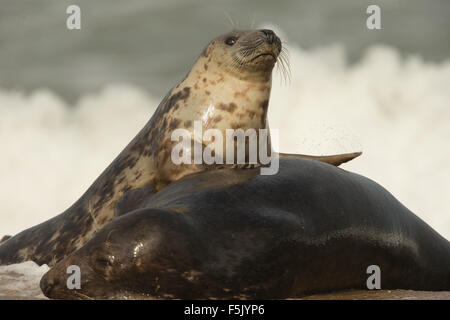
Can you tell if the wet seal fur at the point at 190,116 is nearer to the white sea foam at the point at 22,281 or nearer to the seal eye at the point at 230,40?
the seal eye at the point at 230,40

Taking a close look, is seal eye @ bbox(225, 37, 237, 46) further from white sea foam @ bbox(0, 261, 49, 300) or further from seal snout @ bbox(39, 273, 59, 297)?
seal snout @ bbox(39, 273, 59, 297)

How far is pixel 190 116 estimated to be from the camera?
23.8 ft

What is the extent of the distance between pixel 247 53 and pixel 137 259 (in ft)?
11.6

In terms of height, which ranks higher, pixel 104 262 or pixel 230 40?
pixel 230 40

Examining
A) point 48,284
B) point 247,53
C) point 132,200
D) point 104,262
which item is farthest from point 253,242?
point 247,53

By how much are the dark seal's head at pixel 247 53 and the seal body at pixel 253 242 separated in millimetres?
2157

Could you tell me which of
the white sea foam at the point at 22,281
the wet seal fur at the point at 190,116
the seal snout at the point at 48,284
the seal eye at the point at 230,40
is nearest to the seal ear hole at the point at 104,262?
the seal snout at the point at 48,284

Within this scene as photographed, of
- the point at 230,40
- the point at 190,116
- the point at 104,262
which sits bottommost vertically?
the point at 104,262

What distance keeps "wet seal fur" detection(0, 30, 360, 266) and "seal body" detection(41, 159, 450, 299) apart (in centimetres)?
179

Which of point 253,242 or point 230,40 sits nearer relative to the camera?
point 253,242

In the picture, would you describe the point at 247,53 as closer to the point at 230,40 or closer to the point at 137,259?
the point at 230,40
